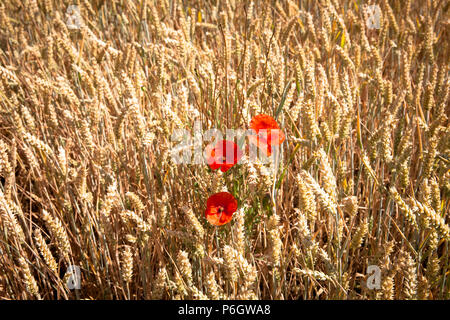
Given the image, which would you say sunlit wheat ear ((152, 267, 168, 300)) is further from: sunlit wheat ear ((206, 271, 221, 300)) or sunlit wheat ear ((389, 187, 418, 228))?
sunlit wheat ear ((389, 187, 418, 228))

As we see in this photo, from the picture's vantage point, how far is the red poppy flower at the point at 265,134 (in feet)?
2.83

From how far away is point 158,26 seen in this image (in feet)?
4.57

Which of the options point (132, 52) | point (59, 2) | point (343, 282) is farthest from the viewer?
point (59, 2)

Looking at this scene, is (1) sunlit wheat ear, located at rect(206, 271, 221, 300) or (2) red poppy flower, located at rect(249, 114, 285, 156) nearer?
(1) sunlit wheat ear, located at rect(206, 271, 221, 300)

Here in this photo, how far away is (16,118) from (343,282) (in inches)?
33.9

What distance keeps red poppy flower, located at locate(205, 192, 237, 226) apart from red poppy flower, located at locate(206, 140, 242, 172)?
0.07 metres

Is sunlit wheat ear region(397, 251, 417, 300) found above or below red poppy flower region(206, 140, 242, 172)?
below

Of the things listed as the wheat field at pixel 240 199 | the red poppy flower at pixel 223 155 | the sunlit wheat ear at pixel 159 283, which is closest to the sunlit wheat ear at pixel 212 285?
the wheat field at pixel 240 199

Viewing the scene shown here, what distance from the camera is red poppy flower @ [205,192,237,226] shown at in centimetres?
81

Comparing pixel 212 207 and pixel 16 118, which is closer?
pixel 212 207

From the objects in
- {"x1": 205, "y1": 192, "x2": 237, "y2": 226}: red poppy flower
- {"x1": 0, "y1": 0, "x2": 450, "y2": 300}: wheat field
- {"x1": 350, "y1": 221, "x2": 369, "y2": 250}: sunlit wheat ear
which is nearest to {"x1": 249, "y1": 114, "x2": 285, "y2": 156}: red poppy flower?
{"x1": 0, "y1": 0, "x2": 450, "y2": 300}: wheat field

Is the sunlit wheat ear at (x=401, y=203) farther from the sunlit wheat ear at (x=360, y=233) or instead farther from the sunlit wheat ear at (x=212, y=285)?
the sunlit wheat ear at (x=212, y=285)
